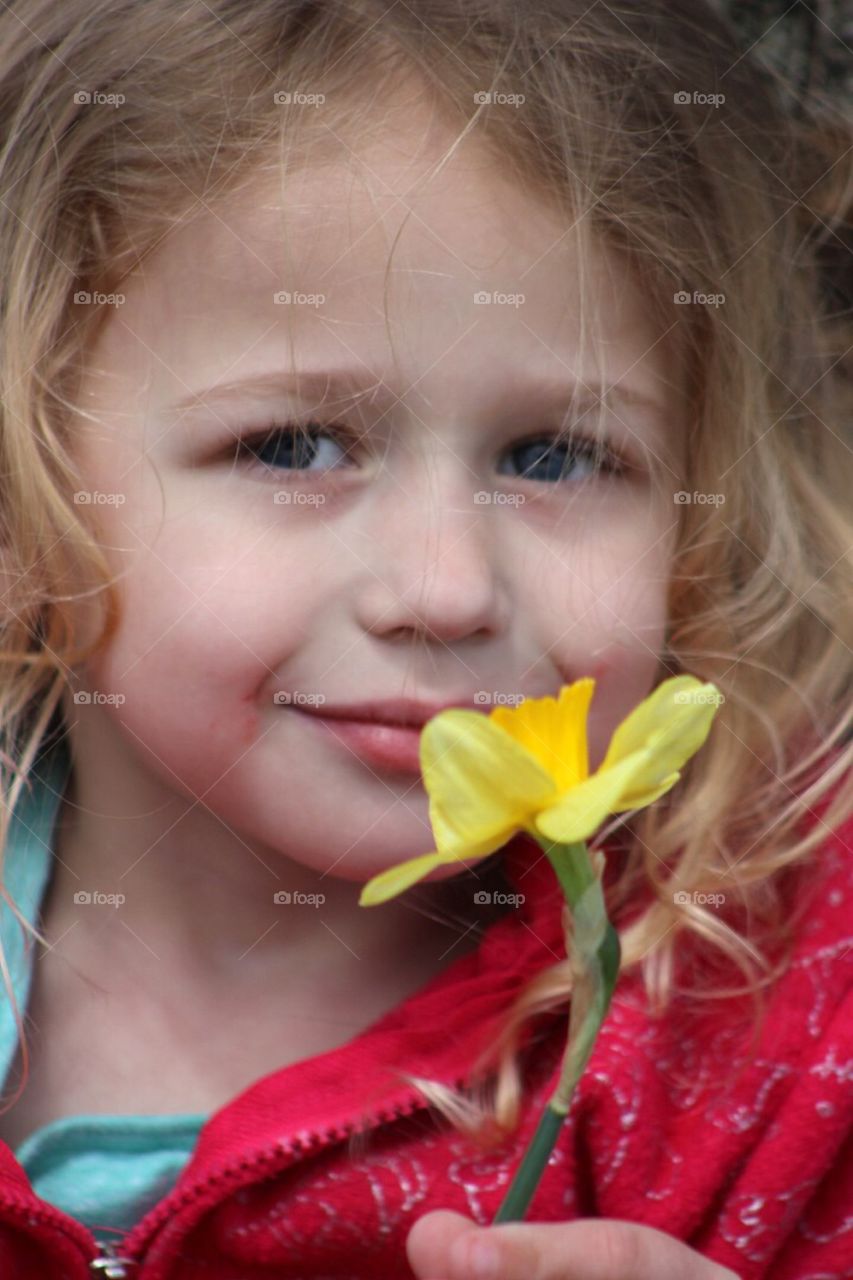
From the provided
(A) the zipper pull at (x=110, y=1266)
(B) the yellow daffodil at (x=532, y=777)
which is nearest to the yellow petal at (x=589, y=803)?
(B) the yellow daffodil at (x=532, y=777)

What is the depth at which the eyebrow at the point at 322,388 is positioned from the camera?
646 millimetres

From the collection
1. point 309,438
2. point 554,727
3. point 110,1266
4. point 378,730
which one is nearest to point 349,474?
point 309,438

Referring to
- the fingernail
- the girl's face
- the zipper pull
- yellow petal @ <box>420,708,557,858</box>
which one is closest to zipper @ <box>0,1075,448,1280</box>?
the zipper pull

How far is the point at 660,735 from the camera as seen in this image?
366 millimetres

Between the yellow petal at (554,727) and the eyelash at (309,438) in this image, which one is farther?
the eyelash at (309,438)

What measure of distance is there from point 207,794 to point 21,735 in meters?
0.15

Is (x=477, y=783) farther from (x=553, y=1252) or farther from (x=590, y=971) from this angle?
(x=553, y=1252)

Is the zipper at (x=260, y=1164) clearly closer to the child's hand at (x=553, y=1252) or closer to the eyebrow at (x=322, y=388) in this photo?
the child's hand at (x=553, y=1252)

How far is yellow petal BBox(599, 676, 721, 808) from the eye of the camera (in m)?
0.36

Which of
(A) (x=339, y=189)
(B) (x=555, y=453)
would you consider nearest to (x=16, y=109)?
(A) (x=339, y=189)

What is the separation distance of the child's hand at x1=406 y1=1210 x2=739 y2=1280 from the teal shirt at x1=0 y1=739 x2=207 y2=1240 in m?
0.26

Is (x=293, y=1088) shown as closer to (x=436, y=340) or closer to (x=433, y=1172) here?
(x=433, y=1172)

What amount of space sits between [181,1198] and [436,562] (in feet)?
1.11

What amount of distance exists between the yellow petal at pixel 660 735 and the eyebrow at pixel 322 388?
0.31 metres
